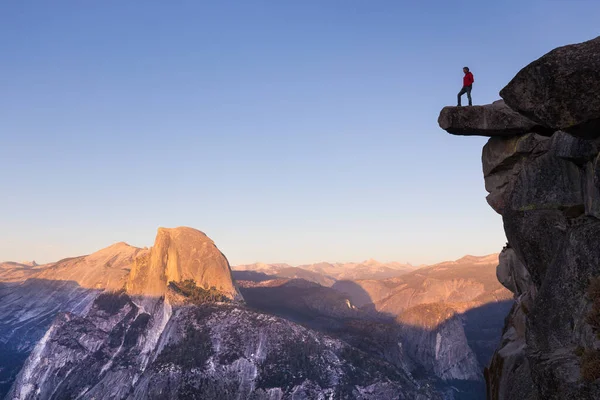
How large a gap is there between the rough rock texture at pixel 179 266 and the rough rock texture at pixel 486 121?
144576mm

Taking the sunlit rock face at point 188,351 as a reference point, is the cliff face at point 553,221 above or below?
above

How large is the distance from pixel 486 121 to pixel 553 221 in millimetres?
8950

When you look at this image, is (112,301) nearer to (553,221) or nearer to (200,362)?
(200,362)

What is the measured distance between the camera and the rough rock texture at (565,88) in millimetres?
17484

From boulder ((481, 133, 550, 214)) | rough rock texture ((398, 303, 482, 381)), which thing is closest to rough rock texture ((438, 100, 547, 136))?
boulder ((481, 133, 550, 214))

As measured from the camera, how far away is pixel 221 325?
128875 mm

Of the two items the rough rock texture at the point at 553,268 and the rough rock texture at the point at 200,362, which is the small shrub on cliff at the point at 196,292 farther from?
the rough rock texture at the point at 553,268

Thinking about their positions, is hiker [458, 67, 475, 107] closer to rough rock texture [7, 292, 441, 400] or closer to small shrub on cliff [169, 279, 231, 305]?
rough rock texture [7, 292, 441, 400]

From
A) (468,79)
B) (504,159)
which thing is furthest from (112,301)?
(468,79)

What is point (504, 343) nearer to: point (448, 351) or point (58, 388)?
point (58, 388)

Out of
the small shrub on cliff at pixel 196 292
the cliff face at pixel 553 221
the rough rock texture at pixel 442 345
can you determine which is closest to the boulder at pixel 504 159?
the cliff face at pixel 553 221

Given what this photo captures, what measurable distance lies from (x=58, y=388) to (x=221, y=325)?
5201cm

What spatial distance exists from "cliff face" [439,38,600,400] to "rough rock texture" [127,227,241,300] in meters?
145

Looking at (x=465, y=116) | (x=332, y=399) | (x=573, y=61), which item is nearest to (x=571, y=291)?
(x=573, y=61)
